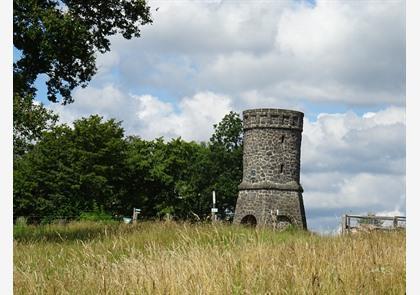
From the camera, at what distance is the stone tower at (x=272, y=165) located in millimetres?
38469

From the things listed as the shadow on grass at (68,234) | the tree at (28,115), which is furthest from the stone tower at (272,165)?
the tree at (28,115)

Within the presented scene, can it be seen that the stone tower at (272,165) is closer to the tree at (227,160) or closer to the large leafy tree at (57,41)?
the tree at (227,160)

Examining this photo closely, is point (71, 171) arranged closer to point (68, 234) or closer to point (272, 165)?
point (272, 165)

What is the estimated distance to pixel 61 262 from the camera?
9.61 m

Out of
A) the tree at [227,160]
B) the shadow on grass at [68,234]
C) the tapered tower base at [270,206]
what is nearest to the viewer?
the shadow on grass at [68,234]

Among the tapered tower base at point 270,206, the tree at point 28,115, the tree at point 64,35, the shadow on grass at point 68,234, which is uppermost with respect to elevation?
the tree at point 64,35

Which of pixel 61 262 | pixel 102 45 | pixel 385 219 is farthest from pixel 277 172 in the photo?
pixel 61 262

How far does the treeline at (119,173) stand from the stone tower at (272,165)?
5.43 metres

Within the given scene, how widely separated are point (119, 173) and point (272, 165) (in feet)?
45.7

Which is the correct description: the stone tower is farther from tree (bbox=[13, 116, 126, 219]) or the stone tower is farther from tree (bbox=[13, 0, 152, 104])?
tree (bbox=[13, 0, 152, 104])

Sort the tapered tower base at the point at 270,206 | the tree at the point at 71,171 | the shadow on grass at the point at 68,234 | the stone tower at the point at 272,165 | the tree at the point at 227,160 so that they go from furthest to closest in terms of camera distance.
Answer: the tree at the point at 227,160 → the tree at the point at 71,171 → the tapered tower base at the point at 270,206 → the stone tower at the point at 272,165 → the shadow on grass at the point at 68,234

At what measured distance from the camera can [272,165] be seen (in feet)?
126

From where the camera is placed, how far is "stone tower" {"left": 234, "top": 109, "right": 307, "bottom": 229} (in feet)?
126
